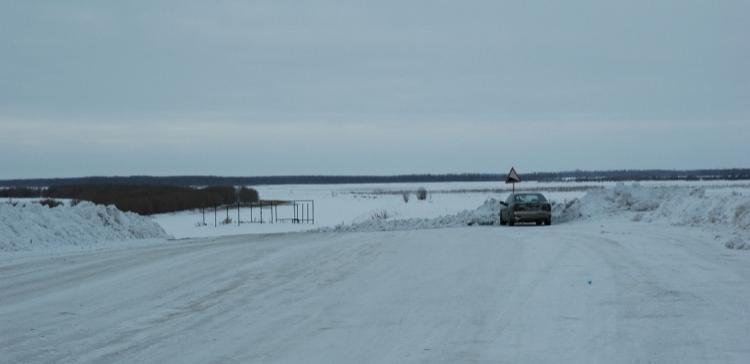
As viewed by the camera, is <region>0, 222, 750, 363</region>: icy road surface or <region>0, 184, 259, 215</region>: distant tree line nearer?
<region>0, 222, 750, 363</region>: icy road surface

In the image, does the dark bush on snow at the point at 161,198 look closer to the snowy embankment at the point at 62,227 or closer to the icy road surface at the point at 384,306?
the snowy embankment at the point at 62,227

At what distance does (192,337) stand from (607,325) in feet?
16.4

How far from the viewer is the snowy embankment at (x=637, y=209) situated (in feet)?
99.0

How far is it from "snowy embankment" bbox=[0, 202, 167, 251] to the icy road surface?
3.86 meters

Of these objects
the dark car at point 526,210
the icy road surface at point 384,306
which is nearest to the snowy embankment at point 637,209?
the dark car at point 526,210

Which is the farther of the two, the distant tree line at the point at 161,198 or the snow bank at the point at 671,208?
the distant tree line at the point at 161,198

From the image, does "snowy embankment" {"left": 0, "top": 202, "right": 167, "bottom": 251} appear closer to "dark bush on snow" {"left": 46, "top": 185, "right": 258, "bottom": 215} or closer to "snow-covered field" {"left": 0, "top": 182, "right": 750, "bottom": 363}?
"snow-covered field" {"left": 0, "top": 182, "right": 750, "bottom": 363}

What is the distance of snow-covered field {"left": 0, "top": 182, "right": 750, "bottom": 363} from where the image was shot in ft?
31.7

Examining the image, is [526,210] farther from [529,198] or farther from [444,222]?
[444,222]

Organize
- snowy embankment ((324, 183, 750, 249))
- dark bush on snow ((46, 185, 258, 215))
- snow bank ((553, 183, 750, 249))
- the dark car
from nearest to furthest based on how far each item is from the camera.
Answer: snow bank ((553, 183, 750, 249)) → snowy embankment ((324, 183, 750, 249)) → the dark car → dark bush on snow ((46, 185, 258, 215))

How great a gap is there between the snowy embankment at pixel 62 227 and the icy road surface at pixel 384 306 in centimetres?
386

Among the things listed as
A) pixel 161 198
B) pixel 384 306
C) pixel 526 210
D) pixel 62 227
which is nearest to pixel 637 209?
pixel 526 210

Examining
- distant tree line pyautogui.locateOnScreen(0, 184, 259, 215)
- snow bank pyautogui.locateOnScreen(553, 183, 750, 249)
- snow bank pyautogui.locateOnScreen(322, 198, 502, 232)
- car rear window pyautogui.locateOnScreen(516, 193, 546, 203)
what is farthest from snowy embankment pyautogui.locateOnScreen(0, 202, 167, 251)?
distant tree line pyautogui.locateOnScreen(0, 184, 259, 215)

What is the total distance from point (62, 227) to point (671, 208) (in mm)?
22606
